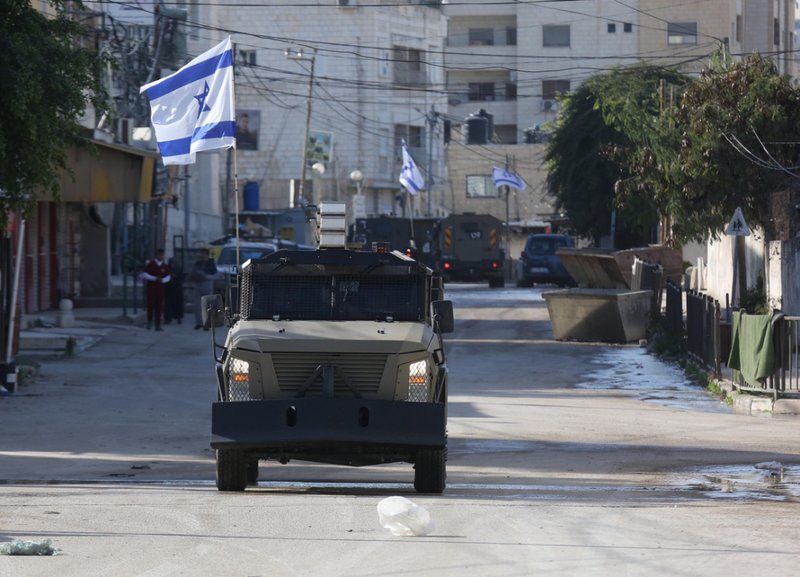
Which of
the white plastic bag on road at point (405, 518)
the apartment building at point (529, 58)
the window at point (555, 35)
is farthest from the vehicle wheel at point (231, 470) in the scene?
the window at point (555, 35)

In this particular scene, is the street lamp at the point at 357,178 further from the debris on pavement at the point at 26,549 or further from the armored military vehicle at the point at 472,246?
the debris on pavement at the point at 26,549

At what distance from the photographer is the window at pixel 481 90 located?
90625 mm

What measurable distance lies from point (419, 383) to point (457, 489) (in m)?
1.31

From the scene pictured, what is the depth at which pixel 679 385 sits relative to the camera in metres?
22.6

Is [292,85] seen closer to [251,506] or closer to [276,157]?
[276,157]

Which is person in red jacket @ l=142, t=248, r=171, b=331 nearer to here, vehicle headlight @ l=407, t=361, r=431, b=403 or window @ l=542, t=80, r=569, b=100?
vehicle headlight @ l=407, t=361, r=431, b=403

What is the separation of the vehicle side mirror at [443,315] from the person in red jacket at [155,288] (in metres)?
20.5

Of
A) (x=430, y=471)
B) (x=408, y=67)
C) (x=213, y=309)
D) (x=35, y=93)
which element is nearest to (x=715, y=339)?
(x=430, y=471)

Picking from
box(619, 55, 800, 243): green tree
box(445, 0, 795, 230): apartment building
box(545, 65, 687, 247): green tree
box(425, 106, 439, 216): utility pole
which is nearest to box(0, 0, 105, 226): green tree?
box(619, 55, 800, 243): green tree

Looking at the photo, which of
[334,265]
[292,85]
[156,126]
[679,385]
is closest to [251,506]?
[334,265]

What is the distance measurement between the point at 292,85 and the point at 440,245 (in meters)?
20.2

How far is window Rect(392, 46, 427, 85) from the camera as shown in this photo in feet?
241

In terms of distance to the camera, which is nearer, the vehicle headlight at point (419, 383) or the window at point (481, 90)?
the vehicle headlight at point (419, 383)

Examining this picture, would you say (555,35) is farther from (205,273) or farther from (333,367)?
(333,367)
